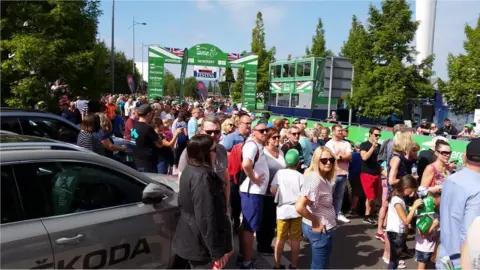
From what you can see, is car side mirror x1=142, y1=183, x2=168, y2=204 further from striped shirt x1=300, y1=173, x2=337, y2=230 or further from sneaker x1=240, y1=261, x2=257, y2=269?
sneaker x1=240, y1=261, x2=257, y2=269

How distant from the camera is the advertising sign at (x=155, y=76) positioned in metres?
20.5

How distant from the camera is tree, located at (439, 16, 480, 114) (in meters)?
20.1

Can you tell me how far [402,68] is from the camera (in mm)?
21031

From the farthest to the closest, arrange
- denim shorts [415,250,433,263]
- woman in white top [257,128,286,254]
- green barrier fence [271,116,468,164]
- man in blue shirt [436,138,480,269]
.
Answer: green barrier fence [271,116,468,164] → woman in white top [257,128,286,254] → denim shorts [415,250,433,263] → man in blue shirt [436,138,480,269]

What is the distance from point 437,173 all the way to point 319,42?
3720 cm

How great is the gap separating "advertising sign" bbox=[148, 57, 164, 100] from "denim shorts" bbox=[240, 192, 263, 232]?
670 inches

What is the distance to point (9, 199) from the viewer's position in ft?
8.03

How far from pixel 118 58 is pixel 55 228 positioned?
161 feet

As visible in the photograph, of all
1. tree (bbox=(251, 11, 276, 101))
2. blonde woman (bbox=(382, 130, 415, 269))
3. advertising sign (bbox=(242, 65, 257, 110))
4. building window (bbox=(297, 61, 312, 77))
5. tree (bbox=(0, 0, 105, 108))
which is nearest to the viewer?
blonde woman (bbox=(382, 130, 415, 269))

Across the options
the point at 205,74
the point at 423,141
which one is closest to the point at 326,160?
the point at 423,141

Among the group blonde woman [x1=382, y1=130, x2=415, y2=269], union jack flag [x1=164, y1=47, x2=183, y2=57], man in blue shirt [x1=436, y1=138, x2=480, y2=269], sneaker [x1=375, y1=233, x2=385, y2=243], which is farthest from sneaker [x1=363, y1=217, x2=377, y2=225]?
union jack flag [x1=164, y1=47, x2=183, y2=57]

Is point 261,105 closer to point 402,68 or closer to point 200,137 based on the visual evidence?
point 402,68

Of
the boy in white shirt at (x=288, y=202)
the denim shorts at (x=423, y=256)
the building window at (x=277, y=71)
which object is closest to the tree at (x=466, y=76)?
the building window at (x=277, y=71)

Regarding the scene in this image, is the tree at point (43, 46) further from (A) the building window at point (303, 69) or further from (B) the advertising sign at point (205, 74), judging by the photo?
(A) the building window at point (303, 69)
